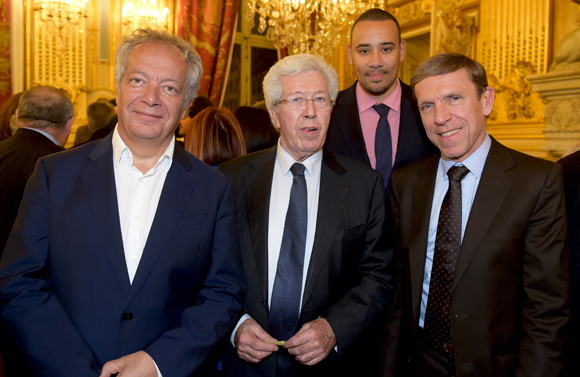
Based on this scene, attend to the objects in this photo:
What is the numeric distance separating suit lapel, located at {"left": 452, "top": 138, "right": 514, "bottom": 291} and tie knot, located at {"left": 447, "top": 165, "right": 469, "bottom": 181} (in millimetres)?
64

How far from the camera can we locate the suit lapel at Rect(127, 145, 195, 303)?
1.27 m

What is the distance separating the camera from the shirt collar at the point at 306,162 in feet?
5.64

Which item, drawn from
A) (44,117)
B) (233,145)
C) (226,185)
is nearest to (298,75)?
(226,185)

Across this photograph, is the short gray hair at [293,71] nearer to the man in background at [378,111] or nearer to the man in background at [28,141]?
the man in background at [378,111]

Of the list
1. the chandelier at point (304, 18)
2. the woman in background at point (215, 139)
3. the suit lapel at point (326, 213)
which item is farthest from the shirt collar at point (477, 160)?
the chandelier at point (304, 18)

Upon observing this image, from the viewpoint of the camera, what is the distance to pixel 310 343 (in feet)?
4.74

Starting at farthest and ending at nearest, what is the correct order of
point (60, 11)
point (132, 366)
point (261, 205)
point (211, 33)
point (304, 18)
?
point (211, 33)
point (304, 18)
point (60, 11)
point (261, 205)
point (132, 366)

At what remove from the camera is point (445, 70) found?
1.58 metres

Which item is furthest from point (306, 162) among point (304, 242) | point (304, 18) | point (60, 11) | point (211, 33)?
point (211, 33)

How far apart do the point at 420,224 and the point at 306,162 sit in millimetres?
513

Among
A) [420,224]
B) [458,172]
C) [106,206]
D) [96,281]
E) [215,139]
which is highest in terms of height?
[215,139]

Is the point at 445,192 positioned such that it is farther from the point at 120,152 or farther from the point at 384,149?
the point at 120,152

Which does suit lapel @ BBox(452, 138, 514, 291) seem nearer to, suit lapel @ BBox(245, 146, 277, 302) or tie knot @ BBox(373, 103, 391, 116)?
suit lapel @ BBox(245, 146, 277, 302)

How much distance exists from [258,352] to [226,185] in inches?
23.5
